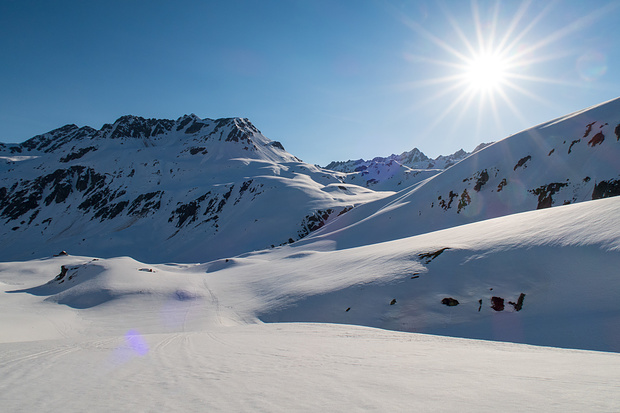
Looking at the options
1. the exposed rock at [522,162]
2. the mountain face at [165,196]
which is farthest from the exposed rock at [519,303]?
the mountain face at [165,196]

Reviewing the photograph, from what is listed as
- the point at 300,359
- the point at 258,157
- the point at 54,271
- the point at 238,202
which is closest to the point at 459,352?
the point at 300,359

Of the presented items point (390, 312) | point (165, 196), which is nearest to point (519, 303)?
point (390, 312)

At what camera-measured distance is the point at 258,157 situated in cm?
13175

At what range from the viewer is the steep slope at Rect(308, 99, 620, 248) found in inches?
1091

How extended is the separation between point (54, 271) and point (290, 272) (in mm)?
38055

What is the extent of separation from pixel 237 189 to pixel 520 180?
234ft

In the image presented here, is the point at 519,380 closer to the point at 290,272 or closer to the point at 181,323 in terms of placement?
the point at 181,323

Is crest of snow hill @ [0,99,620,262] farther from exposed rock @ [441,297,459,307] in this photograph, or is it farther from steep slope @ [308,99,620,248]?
exposed rock @ [441,297,459,307]

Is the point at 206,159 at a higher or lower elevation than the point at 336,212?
higher

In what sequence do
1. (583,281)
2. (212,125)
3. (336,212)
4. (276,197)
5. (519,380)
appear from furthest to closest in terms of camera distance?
(212,125) < (276,197) < (336,212) < (583,281) < (519,380)

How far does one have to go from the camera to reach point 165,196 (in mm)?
94875

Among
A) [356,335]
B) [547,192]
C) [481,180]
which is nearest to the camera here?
[356,335]

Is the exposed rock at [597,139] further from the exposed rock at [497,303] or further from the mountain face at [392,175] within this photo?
the mountain face at [392,175]

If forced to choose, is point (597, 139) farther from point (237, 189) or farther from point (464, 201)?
point (237, 189)
